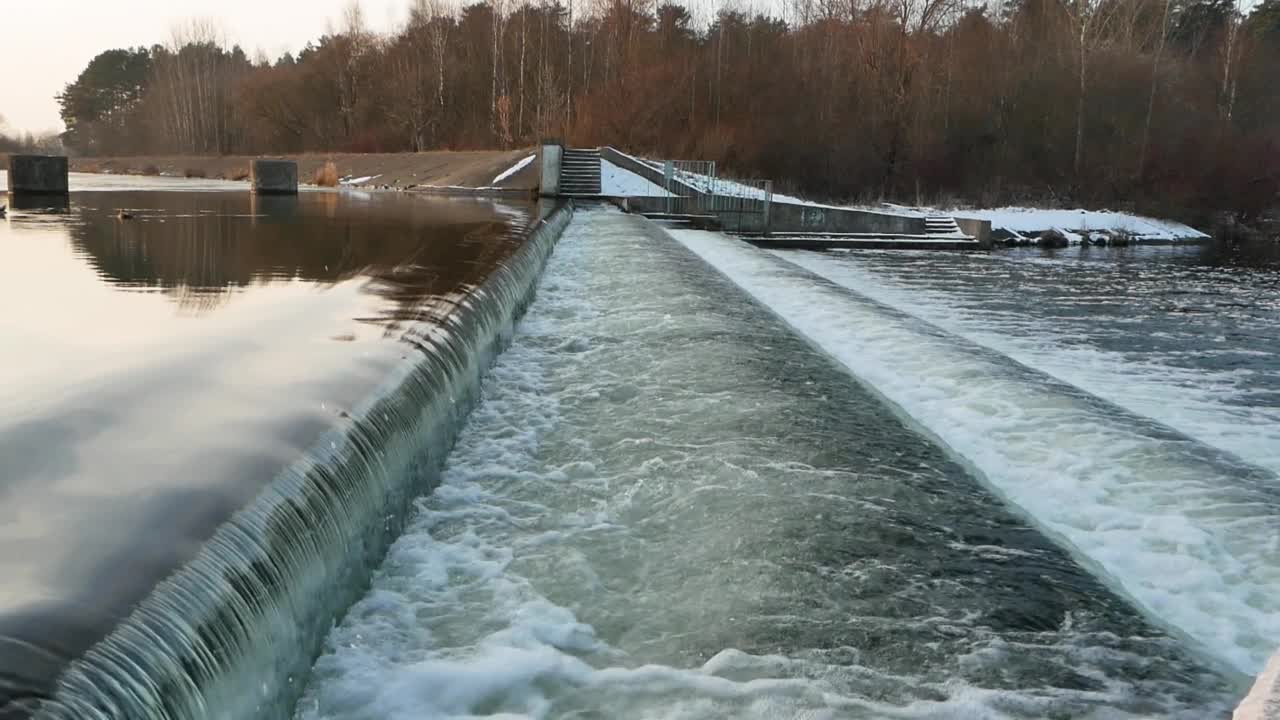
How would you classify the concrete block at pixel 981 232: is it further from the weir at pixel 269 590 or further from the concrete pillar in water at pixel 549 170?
the weir at pixel 269 590

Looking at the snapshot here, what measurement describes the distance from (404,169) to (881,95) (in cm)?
1662

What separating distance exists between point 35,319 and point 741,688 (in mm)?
4567

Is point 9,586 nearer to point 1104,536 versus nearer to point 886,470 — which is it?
point 886,470

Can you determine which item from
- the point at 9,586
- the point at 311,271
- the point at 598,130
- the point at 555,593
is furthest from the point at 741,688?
the point at 598,130

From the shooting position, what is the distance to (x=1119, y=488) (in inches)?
163

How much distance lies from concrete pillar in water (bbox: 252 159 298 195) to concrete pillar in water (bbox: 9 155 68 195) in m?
4.11

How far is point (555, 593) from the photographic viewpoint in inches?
125

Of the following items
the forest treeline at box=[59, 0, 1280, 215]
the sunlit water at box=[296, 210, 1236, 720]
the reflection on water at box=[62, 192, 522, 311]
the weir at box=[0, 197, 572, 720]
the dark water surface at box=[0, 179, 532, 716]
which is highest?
the forest treeline at box=[59, 0, 1280, 215]

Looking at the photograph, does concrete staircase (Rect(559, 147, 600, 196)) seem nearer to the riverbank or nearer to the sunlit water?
the riverbank

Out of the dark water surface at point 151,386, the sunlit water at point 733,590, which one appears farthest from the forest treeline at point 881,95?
the sunlit water at point 733,590

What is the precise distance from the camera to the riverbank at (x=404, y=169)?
27.5 meters

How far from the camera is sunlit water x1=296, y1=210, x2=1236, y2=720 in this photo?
252 centimetres

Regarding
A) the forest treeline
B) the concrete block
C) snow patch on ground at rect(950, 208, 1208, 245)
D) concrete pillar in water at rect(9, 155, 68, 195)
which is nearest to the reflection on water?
concrete pillar in water at rect(9, 155, 68, 195)

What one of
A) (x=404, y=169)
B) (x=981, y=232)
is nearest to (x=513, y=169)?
(x=404, y=169)
